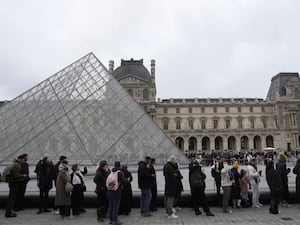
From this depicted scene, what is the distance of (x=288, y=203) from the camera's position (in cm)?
670

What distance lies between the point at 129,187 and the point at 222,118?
52.5 m

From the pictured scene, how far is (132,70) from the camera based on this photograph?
5588cm

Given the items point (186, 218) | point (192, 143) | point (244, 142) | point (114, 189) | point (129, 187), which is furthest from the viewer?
point (244, 142)

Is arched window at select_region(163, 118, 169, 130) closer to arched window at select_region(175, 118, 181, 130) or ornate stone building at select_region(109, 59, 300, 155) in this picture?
ornate stone building at select_region(109, 59, 300, 155)

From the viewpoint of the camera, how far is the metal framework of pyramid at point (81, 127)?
12.7m

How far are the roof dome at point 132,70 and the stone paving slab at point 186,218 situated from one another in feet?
163

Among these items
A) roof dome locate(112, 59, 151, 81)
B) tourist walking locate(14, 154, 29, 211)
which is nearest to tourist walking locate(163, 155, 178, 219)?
tourist walking locate(14, 154, 29, 211)

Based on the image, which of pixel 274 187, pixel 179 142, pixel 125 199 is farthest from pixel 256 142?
pixel 125 199

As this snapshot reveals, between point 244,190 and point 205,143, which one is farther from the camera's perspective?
point 205,143

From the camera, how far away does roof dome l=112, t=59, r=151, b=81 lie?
55.4 metres

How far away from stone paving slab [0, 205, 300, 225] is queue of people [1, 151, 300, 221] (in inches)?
6.0

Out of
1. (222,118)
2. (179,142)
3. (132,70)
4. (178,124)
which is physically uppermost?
(132,70)

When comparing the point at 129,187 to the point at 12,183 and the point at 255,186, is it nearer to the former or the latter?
the point at 12,183

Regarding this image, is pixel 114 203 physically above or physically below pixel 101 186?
below
